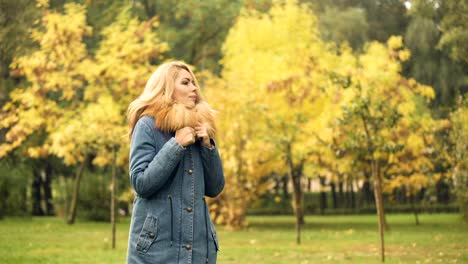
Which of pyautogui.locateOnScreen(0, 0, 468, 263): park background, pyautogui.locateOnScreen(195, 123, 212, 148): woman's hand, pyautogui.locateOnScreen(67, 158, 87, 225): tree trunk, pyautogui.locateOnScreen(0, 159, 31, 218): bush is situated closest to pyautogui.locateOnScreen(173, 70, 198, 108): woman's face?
pyautogui.locateOnScreen(195, 123, 212, 148): woman's hand

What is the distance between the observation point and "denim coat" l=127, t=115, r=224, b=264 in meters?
4.58

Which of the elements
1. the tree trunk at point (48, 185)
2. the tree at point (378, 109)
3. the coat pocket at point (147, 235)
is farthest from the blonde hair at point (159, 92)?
the tree trunk at point (48, 185)

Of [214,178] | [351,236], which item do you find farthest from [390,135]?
[214,178]

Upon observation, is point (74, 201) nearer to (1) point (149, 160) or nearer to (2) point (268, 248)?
(2) point (268, 248)

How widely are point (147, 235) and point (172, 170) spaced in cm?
38

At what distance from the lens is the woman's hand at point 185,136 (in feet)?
15.2

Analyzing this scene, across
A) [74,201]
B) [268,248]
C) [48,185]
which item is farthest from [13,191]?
[268,248]

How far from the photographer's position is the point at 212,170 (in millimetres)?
4855

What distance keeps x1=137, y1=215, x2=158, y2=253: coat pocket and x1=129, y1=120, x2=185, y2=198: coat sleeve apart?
158 millimetres

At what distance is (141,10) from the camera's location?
3509 centimetres

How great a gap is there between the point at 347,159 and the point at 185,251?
22841 mm

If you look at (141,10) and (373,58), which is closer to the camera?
(373,58)

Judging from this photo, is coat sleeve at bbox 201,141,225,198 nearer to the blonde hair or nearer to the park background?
the blonde hair

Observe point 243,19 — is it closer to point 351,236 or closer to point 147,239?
point 351,236
